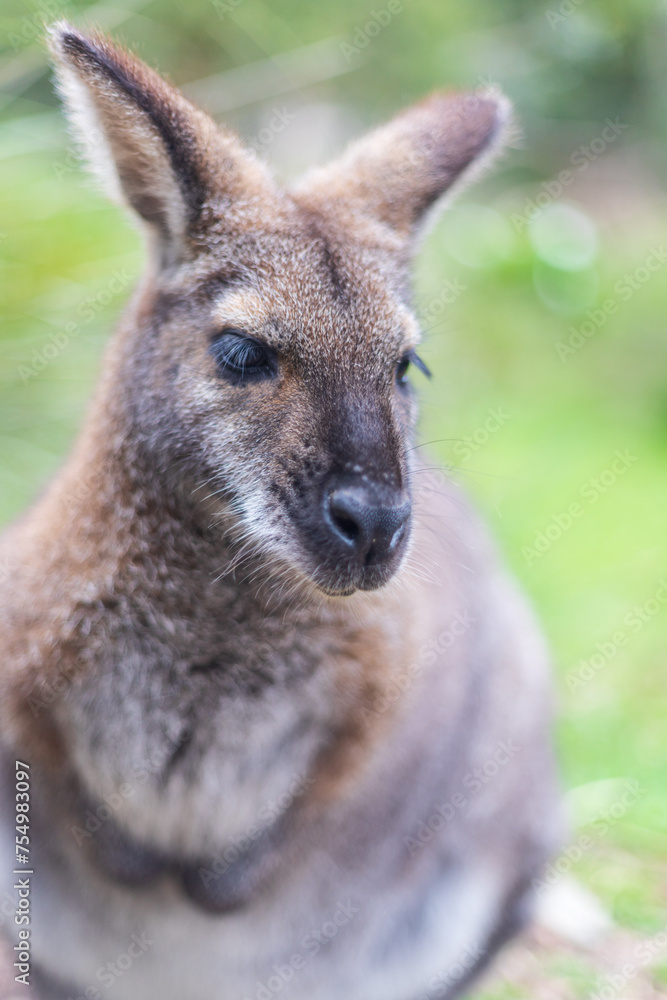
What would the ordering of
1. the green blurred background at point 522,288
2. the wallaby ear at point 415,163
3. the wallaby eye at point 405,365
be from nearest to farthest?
the wallaby eye at point 405,365 < the wallaby ear at point 415,163 < the green blurred background at point 522,288

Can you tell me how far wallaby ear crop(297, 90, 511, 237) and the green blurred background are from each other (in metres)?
0.42

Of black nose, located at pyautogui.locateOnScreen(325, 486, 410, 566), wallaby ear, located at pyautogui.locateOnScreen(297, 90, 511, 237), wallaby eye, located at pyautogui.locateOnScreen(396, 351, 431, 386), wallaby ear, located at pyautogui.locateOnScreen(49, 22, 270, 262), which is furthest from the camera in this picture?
wallaby ear, located at pyautogui.locateOnScreen(297, 90, 511, 237)

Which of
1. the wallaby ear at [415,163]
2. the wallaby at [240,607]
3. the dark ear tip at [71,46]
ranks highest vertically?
the dark ear tip at [71,46]

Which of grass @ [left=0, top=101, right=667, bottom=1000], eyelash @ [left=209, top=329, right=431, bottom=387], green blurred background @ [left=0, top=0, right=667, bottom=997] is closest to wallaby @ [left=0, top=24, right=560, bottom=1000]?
eyelash @ [left=209, top=329, right=431, bottom=387]

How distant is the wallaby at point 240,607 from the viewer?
2.35 m

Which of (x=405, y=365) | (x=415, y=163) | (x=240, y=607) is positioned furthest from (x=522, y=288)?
(x=240, y=607)

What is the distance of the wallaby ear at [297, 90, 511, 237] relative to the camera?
2861 mm

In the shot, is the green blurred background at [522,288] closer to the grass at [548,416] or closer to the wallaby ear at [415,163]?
the grass at [548,416]

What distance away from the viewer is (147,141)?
238 cm

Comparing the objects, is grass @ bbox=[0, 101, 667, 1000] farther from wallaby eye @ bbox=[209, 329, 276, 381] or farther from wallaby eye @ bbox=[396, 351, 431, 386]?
wallaby eye @ bbox=[209, 329, 276, 381]

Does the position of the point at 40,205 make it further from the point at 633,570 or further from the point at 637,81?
the point at 637,81

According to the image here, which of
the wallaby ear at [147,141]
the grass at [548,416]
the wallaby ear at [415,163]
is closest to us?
the wallaby ear at [147,141]

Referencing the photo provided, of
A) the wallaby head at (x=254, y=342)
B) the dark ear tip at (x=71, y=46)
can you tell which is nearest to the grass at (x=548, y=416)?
the wallaby head at (x=254, y=342)

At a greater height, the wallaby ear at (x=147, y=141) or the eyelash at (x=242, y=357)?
the wallaby ear at (x=147, y=141)
